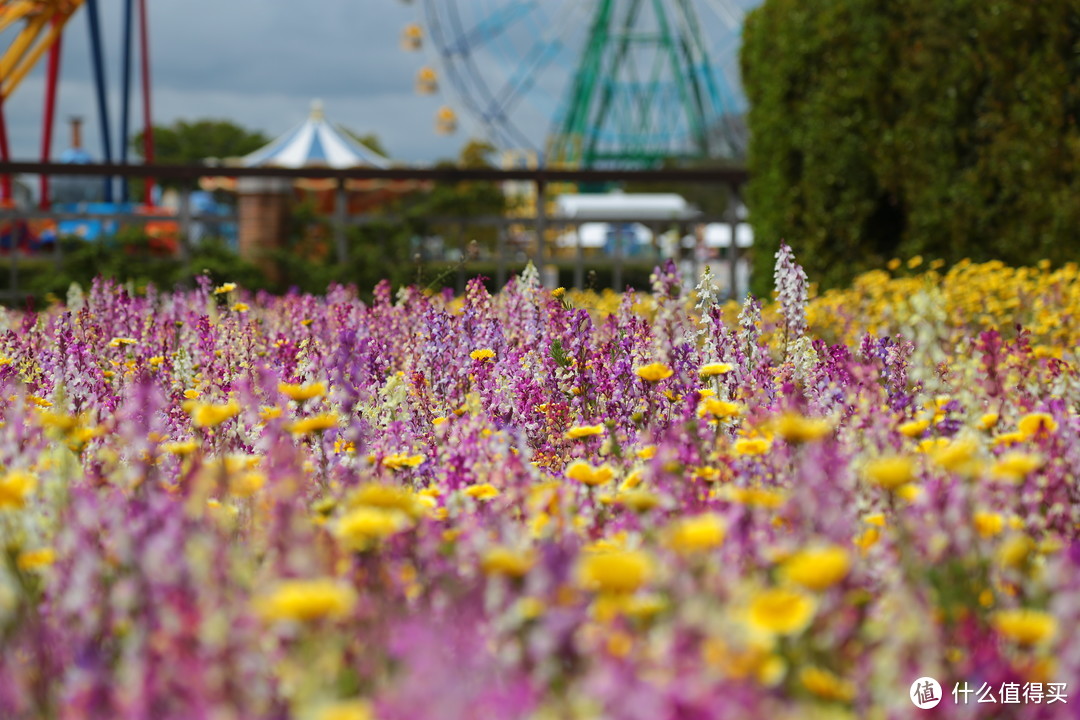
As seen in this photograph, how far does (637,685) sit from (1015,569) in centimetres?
94

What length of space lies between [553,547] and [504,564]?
273mm

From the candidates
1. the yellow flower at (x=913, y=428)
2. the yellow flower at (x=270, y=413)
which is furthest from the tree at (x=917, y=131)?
the yellow flower at (x=913, y=428)

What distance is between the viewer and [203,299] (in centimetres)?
750

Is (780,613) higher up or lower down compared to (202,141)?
lower down

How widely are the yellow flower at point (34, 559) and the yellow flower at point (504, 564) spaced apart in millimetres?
924

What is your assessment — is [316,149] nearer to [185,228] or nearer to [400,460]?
[185,228]

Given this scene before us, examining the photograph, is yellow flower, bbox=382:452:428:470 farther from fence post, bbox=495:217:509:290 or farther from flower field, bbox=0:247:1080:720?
fence post, bbox=495:217:509:290

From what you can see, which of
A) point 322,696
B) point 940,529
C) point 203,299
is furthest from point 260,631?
point 203,299

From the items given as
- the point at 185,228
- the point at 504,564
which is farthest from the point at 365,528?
the point at 185,228

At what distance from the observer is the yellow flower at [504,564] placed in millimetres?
1734

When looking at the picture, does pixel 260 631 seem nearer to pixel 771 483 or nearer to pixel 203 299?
pixel 771 483

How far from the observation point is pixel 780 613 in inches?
60.3

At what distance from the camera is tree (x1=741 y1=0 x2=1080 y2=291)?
35.8ft

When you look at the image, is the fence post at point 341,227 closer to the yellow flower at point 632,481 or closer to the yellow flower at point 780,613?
the yellow flower at point 632,481
